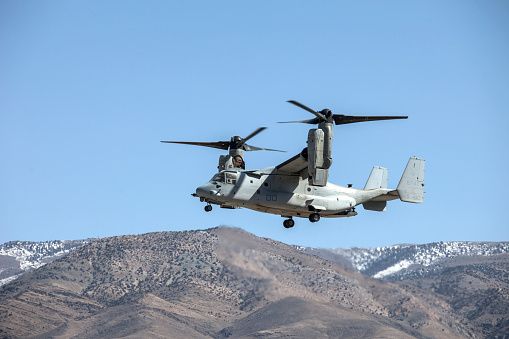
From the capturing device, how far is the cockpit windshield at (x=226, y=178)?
61.4 meters

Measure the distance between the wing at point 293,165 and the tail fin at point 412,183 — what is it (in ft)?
31.7

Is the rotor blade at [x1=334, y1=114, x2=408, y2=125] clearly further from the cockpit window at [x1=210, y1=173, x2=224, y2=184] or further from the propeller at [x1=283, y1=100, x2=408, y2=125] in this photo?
the cockpit window at [x1=210, y1=173, x2=224, y2=184]

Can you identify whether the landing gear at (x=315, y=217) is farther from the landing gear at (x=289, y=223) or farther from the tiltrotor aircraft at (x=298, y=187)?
the landing gear at (x=289, y=223)

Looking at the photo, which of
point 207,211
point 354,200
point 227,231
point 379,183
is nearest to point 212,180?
point 207,211

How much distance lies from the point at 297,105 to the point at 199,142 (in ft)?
47.5

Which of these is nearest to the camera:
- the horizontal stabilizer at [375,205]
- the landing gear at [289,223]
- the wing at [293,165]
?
the wing at [293,165]

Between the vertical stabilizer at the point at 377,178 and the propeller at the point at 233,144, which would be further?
the vertical stabilizer at the point at 377,178

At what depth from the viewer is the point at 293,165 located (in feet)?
202

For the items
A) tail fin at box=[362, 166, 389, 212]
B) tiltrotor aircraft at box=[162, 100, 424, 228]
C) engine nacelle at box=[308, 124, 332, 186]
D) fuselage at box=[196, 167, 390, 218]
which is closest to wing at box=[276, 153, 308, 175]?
tiltrotor aircraft at box=[162, 100, 424, 228]

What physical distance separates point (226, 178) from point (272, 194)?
3.57m

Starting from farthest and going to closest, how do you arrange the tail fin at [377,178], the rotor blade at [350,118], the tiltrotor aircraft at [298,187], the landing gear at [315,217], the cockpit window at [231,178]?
the tail fin at [377,178] → the landing gear at [315,217] → the cockpit window at [231,178] → the rotor blade at [350,118] → the tiltrotor aircraft at [298,187]

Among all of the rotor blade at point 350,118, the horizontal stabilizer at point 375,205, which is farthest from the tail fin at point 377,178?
the rotor blade at point 350,118

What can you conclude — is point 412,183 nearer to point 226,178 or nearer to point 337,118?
point 337,118

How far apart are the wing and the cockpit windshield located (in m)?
3.38
